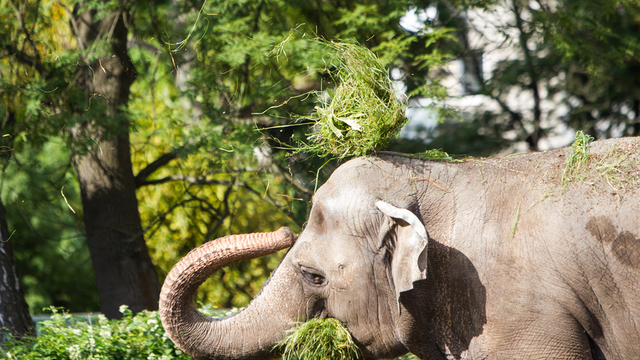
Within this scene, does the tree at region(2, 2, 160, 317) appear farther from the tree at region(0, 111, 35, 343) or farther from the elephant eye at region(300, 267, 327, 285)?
the elephant eye at region(300, 267, 327, 285)

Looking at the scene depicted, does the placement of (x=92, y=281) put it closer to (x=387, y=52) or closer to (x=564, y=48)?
(x=387, y=52)

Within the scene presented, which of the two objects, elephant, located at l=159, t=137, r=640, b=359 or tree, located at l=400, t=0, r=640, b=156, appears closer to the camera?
elephant, located at l=159, t=137, r=640, b=359

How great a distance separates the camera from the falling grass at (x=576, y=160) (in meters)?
2.79

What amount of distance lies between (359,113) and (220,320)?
1.33m

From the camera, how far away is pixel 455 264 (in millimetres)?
2873

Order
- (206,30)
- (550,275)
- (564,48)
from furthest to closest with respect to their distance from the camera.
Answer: (564,48)
(206,30)
(550,275)

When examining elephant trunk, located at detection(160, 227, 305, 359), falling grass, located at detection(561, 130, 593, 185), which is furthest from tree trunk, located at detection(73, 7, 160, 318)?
falling grass, located at detection(561, 130, 593, 185)

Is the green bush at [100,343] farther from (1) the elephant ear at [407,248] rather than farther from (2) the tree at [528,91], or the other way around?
(2) the tree at [528,91]

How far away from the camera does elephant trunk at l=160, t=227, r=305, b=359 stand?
3.11 metres

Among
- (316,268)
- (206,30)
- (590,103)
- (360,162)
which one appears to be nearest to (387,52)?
(206,30)

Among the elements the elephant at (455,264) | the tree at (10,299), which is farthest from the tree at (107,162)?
the elephant at (455,264)

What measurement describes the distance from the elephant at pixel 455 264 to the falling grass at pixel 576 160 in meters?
0.02

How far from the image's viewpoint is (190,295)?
3.17 metres

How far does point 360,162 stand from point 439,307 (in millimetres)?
846
